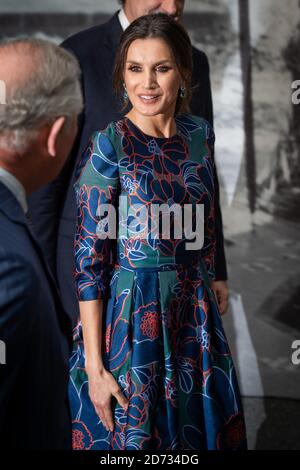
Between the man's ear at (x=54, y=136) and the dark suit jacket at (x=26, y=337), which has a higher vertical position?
the man's ear at (x=54, y=136)

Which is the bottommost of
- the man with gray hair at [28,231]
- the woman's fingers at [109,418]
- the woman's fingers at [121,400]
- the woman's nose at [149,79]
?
the woman's fingers at [109,418]

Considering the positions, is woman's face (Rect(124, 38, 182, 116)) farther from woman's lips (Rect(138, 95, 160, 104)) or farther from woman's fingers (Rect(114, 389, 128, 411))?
woman's fingers (Rect(114, 389, 128, 411))

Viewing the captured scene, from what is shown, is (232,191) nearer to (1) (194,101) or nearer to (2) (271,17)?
(2) (271,17)

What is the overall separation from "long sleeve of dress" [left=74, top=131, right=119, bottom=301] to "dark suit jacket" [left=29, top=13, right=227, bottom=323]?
5.4 inches

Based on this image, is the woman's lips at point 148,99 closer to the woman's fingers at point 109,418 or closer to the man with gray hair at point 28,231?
the man with gray hair at point 28,231

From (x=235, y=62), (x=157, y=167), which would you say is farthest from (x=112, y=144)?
(x=235, y=62)

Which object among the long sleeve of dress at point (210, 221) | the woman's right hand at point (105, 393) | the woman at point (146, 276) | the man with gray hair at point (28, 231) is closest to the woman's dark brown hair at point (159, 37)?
the woman at point (146, 276)

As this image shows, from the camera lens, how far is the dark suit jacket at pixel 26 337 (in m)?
1.03

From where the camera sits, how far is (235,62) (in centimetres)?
256

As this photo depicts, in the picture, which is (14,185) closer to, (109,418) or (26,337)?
(26,337)

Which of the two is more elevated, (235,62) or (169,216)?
(235,62)

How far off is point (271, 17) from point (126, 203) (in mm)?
1369
